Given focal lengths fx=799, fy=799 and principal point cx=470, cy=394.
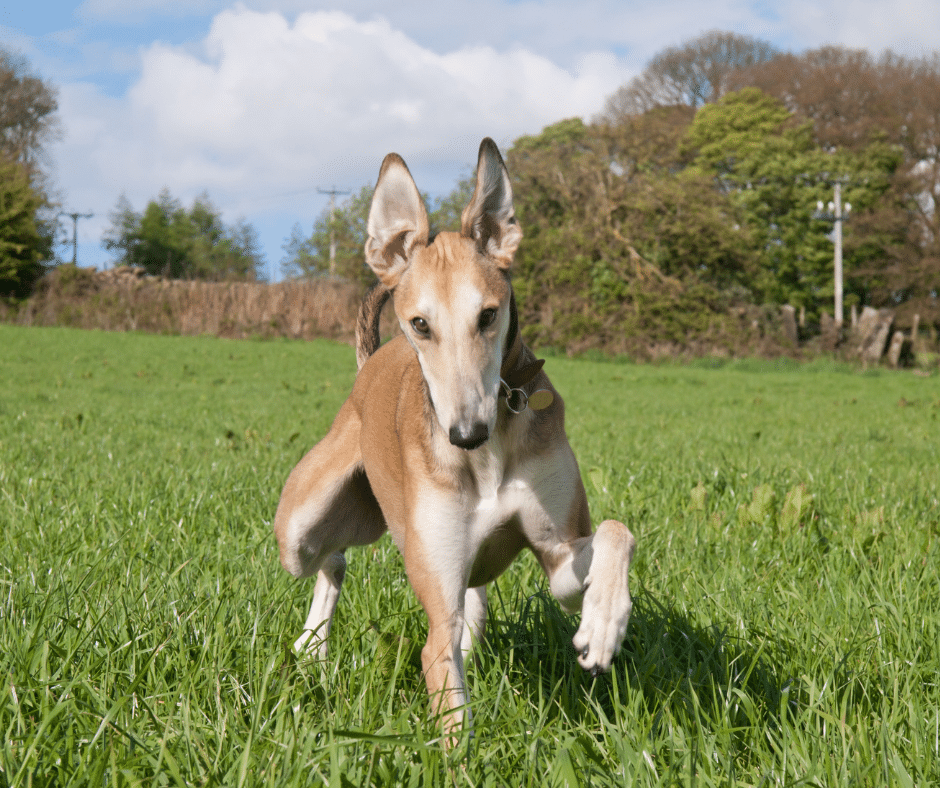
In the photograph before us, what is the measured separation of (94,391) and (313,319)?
14.8m

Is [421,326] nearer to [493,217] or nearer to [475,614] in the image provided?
[493,217]

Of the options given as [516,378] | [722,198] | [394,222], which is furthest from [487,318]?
[722,198]

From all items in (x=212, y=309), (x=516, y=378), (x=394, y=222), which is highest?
(x=394, y=222)

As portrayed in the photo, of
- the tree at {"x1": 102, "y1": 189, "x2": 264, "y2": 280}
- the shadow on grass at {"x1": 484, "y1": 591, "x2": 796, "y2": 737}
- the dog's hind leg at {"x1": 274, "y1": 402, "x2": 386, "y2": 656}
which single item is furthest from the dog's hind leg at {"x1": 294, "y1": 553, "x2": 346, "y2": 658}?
the tree at {"x1": 102, "y1": 189, "x2": 264, "y2": 280}

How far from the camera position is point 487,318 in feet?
7.53

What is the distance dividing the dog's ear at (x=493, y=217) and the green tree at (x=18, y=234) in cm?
3108

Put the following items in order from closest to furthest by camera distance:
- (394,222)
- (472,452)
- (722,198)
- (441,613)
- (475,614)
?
(441,613), (472,452), (394,222), (475,614), (722,198)

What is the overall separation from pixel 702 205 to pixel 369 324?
22824mm

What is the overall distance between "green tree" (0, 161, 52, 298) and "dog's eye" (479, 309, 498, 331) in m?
31.3

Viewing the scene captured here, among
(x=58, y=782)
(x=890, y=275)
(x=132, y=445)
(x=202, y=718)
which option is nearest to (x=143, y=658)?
(x=202, y=718)

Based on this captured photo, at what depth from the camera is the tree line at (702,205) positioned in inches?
947

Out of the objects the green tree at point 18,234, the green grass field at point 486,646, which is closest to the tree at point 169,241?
the green tree at point 18,234

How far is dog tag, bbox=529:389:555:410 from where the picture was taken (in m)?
2.40

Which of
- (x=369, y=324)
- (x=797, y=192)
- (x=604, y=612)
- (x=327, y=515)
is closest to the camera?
(x=604, y=612)
